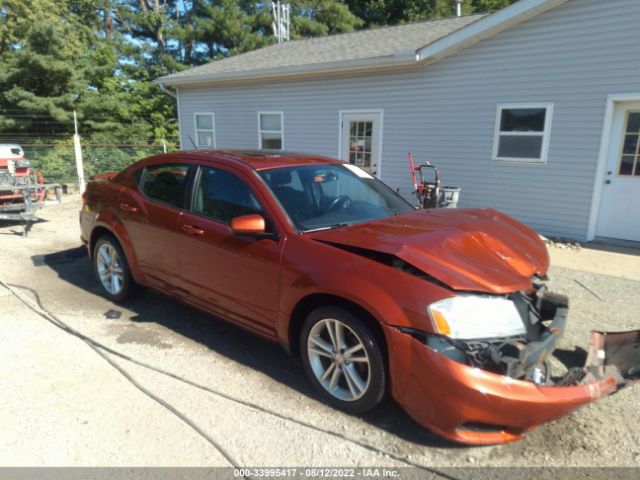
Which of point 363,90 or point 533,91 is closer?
point 533,91

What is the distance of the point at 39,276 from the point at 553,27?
28.9ft

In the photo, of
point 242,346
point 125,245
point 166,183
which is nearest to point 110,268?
point 125,245

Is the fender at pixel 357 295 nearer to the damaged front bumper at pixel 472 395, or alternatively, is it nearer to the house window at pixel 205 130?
the damaged front bumper at pixel 472 395

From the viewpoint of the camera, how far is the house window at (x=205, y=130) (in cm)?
1359

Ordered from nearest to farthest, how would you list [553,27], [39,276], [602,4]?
[39,276] → [602,4] → [553,27]

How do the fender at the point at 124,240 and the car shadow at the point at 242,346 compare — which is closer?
the car shadow at the point at 242,346

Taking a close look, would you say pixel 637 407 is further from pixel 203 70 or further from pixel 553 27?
pixel 203 70

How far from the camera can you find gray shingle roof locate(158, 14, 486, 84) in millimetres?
9727

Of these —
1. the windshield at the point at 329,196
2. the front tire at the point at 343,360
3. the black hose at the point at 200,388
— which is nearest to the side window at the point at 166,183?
the windshield at the point at 329,196

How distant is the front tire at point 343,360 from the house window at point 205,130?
1187 centimetres

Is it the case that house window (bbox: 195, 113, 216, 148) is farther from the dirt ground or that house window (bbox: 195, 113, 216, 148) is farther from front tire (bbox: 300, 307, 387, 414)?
front tire (bbox: 300, 307, 387, 414)

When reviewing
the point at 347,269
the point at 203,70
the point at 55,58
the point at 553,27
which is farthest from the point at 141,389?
the point at 55,58

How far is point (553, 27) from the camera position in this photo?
24.6ft

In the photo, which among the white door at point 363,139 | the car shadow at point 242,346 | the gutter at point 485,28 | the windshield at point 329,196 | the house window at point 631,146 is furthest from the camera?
the white door at point 363,139
